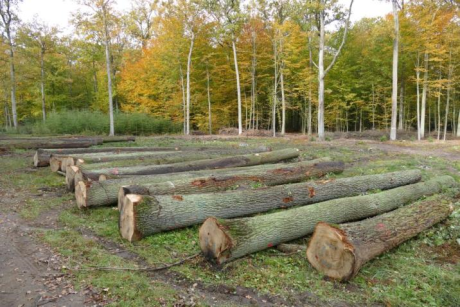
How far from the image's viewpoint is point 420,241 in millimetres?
5281

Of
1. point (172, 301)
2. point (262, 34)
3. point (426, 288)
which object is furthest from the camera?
point (262, 34)

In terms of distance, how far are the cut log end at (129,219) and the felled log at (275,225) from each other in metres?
1.17

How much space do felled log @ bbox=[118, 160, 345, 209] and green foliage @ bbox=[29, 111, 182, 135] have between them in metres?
19.6

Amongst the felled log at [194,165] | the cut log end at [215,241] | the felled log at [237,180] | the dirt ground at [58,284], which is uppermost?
the felled log at [194,165]

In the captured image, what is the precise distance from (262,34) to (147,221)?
26.3 meters

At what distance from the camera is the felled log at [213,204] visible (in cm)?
495

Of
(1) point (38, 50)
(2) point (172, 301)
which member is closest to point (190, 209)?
(2) point (172, 301)

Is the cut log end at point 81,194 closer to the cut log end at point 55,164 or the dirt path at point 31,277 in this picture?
the dirt path at point 31,277

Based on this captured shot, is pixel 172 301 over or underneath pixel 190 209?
underneath

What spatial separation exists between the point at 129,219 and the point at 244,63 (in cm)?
2394

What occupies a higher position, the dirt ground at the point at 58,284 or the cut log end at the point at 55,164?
the cut log end at the point at 55,164

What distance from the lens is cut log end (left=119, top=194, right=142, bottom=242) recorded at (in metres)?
4.89

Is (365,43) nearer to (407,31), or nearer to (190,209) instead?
(407,31)

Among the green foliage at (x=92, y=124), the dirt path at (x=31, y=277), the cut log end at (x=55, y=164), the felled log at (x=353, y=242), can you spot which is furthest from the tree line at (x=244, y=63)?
A: the dirt path at (x=31, y=277)
